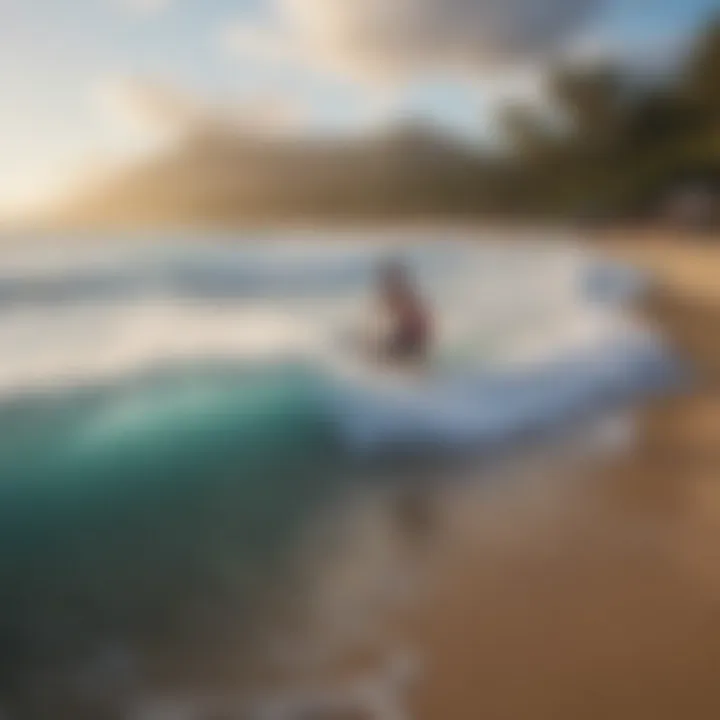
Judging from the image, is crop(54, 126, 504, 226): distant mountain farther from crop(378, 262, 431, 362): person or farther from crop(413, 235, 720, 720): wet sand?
crop(413, 235, 720, 720): wet sand

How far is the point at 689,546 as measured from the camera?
658 millimetres

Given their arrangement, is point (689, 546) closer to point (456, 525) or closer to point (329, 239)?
point (456, 525)

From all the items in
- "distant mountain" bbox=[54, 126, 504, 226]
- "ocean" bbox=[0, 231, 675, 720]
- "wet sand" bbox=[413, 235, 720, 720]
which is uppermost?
"distant mountain" bbox=[54, 126, 504, 226]

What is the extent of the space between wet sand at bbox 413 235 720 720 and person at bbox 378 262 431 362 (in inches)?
4.5

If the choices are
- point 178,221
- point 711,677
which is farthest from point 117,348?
point 711,677

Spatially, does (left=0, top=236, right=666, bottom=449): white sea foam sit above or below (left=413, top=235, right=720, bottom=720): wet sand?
above

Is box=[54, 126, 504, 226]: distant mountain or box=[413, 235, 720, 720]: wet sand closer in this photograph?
box=[413, 235, 720, 720]: wet sand

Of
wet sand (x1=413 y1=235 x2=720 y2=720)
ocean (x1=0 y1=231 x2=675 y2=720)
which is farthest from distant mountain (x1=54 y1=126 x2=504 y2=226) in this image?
wet sand (x1=413 y1=235 x2=720 y2=720)

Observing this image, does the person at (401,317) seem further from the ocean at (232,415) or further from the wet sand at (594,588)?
the wet sand at (594,588)

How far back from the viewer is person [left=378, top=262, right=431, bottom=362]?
0.69 metres

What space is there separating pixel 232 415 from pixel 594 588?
0.91ft

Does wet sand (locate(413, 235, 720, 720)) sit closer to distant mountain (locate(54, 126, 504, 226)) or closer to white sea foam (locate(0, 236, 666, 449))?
white sea foam (locate(0, 236, 666, 449))

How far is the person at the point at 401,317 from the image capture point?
0.69 meters

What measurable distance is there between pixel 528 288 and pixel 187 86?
1.01 ft
